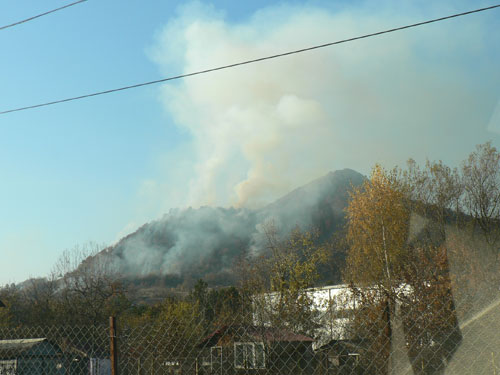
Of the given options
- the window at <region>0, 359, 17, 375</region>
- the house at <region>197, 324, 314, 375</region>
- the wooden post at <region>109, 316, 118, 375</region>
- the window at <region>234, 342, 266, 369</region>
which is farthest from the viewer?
the window at <region>0, 359, 17, 375</region>

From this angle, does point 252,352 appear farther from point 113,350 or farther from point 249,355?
point 113,350

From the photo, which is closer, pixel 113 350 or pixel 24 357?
pixel 113 350

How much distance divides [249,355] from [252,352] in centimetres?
23

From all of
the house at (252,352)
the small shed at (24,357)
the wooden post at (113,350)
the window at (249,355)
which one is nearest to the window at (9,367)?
the small shed at (24,357)

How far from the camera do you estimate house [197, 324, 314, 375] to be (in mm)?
4777

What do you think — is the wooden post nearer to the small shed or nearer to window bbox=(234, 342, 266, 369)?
window bbox=(234, 342, 266, 369)

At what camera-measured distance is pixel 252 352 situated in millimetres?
5391

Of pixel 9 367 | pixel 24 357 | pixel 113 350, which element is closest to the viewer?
pixel 113 350

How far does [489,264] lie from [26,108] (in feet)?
56.1

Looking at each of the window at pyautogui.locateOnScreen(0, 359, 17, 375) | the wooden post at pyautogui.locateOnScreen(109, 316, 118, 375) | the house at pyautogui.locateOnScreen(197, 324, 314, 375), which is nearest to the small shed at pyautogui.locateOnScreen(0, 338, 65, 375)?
the window at pyautogui.locateOnScreen(0, 359, 17, 375)

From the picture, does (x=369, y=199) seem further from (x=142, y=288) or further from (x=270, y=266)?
(x=142, y=288)

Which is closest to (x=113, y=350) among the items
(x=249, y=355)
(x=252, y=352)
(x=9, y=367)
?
(x=249, y=355)

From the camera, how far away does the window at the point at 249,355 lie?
491 centimetres

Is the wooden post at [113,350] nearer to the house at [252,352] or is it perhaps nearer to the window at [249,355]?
the house at [252,352]
